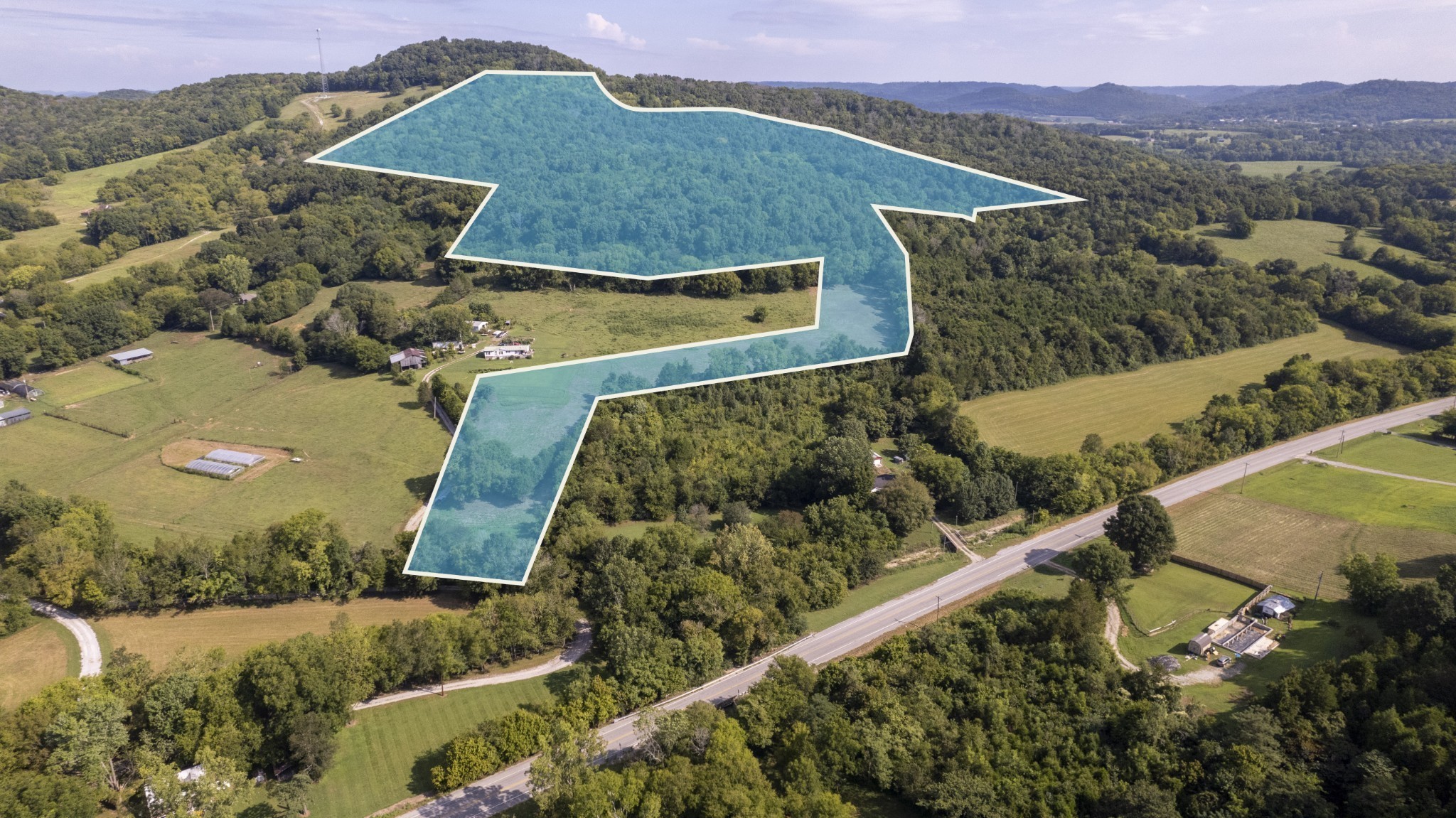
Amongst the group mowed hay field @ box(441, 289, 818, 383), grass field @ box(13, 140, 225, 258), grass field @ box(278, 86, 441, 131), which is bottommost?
grass field @ box(13, 140, 225, 258)

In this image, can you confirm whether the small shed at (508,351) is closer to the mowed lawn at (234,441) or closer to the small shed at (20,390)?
the mowed lawn at (234,441)

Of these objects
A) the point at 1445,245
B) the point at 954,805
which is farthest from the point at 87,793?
the point at 1445,245

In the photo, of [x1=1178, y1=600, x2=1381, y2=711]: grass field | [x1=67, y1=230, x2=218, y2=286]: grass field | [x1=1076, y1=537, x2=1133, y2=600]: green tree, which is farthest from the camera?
[x1=67, y1=230, x2=218, y2=286]: grass field

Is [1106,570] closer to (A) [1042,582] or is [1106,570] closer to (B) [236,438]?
(A) [1042,582]

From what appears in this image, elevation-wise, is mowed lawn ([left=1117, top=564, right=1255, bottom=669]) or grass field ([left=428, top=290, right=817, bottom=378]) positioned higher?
grass field ([left=428, top=290, right=817, bottom=378])

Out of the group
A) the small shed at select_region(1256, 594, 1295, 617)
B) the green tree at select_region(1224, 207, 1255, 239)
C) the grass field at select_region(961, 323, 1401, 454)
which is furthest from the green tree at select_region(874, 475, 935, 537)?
the green tree at select_region(1224, 207, 1255, 239)

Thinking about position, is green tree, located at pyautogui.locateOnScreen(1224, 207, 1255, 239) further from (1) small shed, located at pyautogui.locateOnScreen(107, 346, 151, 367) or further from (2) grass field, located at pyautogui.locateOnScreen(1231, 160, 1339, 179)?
(1) small shed, located at pyautogui.locateOnScreen(107, 346, 151, 367)
